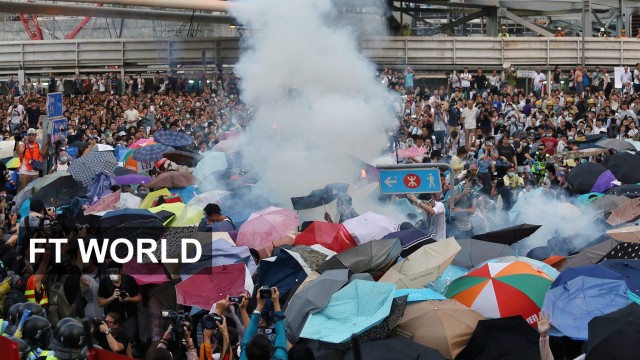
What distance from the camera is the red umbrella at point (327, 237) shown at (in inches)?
500

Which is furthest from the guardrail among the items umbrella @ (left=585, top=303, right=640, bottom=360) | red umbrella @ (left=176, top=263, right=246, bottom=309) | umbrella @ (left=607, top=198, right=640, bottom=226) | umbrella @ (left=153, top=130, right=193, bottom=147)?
umbrella @ (left=585, top=303, right=640, bottom=360)

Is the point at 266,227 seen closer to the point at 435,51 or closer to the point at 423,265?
the point at 423,265

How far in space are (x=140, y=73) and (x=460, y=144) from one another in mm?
12342

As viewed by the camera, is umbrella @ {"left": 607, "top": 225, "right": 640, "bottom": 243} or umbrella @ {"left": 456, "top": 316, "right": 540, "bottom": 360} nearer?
umbrella @ {"left": 456, "top": 316, "right": 540, "bottom": 360}

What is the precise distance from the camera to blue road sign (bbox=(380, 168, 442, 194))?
1280cm

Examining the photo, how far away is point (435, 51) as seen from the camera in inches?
1195

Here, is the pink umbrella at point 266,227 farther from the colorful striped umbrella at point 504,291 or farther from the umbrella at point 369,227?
the colorful striped umbrella at point 504,291

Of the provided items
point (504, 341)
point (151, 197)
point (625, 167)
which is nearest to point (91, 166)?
point (151, 197)

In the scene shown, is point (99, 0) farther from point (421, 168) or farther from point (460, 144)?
point (421, 168)

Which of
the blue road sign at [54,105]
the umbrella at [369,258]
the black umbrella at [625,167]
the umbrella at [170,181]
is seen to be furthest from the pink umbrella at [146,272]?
the blue road sign at [54,105]

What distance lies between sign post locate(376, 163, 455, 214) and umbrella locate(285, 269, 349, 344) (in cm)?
273

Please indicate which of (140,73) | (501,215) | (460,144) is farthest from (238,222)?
(140,73)

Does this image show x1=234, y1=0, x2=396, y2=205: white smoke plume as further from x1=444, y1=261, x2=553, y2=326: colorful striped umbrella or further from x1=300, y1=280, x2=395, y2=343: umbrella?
x1=300, y1=280, x2=395, y2=343: umbrella

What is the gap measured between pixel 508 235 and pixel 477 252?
103 cm
